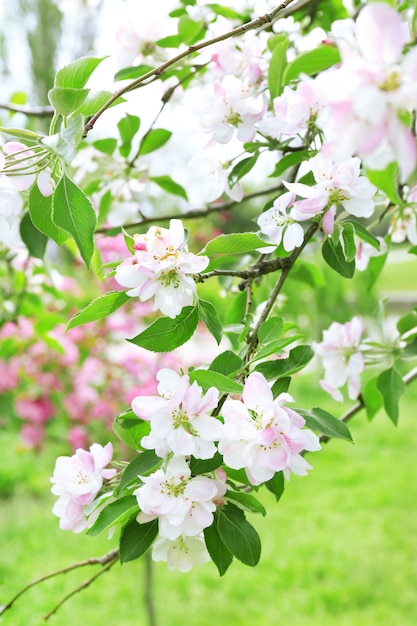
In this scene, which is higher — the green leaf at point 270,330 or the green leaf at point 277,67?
the green leaf at point 277,67

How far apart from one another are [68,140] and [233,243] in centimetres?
14

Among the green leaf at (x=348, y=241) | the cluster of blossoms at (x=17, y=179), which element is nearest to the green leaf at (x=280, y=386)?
the green leaf at (x=348, y=241)

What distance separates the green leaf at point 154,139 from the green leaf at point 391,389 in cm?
42

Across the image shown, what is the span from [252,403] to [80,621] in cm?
188

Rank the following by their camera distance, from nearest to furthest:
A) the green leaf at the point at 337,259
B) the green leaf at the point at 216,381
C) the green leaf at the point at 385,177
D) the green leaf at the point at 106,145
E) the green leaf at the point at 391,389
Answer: the green leaf at the point at 385,177
the green leaf at the point at 216,381
the green leaf at the point at 337,259
the green leaf at the point at 391,389
the green leaf at the point at 106,145

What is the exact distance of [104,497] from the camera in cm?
52

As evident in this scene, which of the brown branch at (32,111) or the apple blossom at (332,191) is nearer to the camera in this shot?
the apple blossom at (332,191)

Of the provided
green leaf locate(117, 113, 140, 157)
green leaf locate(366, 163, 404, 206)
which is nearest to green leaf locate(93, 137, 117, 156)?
green leaf locate(117, 113, 140, 157)

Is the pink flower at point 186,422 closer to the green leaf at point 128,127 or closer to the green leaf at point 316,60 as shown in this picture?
the green leaf at point 316,60

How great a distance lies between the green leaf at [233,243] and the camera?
499 millimetres

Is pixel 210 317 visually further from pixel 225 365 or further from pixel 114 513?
pixel 114 513

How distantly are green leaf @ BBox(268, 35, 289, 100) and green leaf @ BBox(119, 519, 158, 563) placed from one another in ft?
1.20

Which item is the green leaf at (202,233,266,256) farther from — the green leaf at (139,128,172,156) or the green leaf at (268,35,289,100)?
the green leaf at (139,128,172,156)

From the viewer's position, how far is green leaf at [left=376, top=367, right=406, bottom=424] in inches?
32.5
